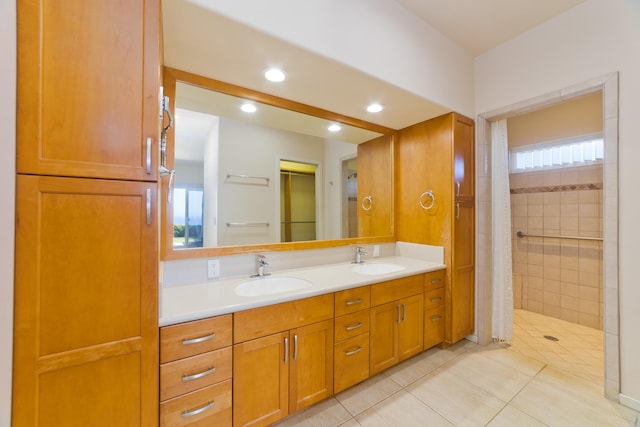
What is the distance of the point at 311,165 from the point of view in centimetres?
225

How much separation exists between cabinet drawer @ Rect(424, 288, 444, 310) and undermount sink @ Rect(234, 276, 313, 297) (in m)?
1.10

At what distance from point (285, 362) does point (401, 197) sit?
194 cm

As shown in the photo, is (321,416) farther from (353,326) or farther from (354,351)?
(353,326)

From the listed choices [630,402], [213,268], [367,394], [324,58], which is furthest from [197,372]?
[630,402]

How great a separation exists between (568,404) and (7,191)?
122 inches

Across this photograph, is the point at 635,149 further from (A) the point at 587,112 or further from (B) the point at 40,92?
(B) the point at 40,92

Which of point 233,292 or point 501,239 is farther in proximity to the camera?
point 501,239

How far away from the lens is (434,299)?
85.2 inches

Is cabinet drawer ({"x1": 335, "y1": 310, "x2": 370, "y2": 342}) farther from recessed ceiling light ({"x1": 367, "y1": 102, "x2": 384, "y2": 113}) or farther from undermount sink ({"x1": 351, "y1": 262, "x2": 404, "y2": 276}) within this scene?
recessed ceiling light ({"x1": 367, "y1": 102, "x2": 384, "y2": 113})

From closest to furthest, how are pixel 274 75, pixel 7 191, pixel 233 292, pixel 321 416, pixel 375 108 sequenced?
1. pixel 7 191
2. pixel 233 292
3. pixel 321 416
4. pixel 274 75
5. pixel 375 108

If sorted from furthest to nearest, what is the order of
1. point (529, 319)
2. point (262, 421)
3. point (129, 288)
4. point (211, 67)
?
point (529, 319)
point (211, 67)
point (262, 421)
point (129, 288)

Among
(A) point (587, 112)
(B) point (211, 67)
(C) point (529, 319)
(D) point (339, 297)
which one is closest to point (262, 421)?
(D) point (339, 297)

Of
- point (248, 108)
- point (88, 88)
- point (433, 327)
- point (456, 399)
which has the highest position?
point (248, 108)

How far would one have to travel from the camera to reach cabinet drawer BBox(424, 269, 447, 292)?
6.88 ft
